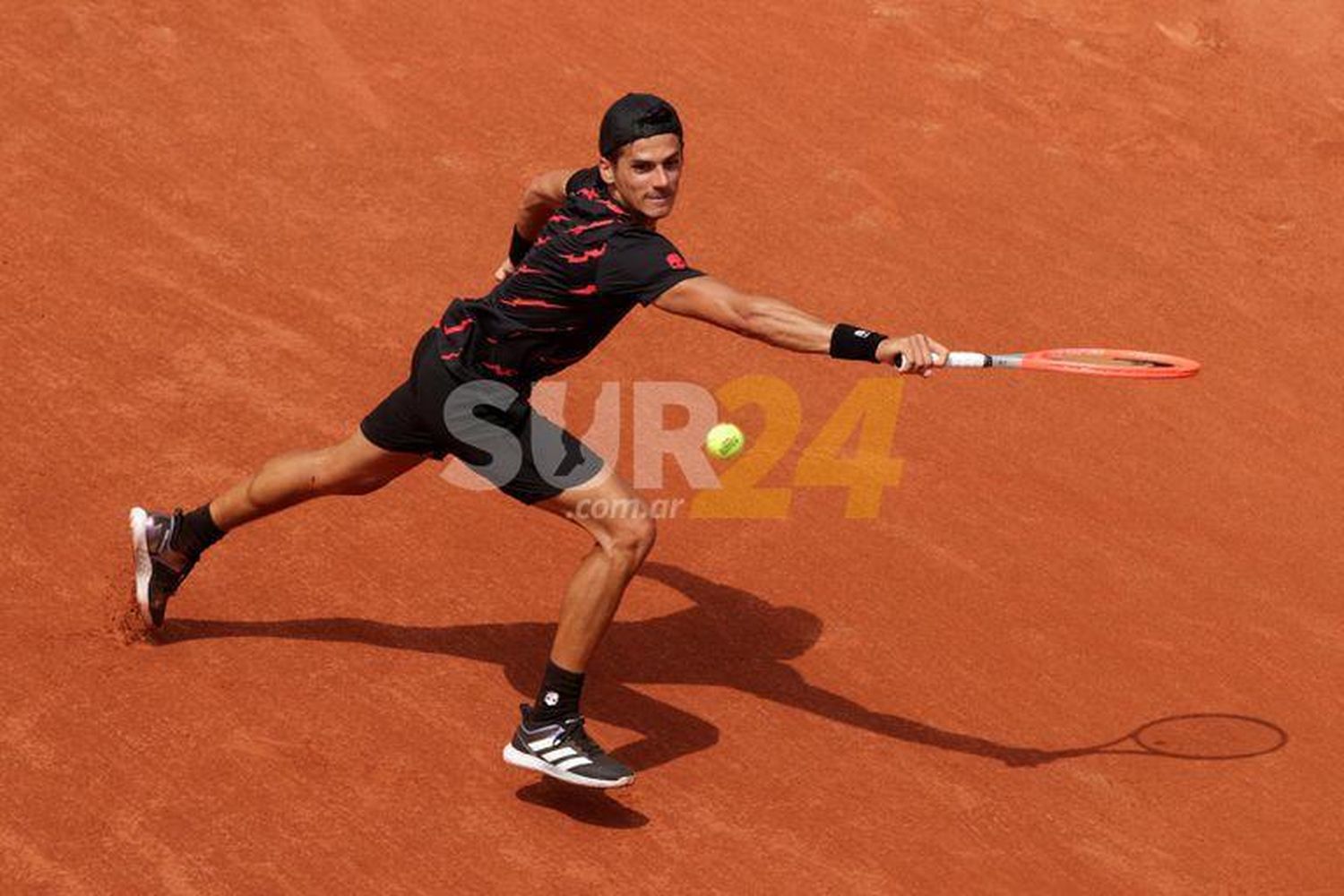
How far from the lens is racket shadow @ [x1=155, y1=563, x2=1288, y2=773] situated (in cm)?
878

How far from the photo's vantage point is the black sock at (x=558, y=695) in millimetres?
8055

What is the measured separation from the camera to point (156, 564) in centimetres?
881

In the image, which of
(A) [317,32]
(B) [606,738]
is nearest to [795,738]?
(B) [606,738]

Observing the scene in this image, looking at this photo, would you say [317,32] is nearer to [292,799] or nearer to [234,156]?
[234,156]

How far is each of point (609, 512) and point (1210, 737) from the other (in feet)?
9.65

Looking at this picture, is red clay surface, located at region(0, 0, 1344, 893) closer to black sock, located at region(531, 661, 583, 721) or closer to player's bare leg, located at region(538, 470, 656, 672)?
black sock, located at region(531, 661, 583, 721)

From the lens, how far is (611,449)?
10.7m

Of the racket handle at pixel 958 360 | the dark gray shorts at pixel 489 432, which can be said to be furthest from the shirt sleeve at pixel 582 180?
the racket handle at pixel 958 360

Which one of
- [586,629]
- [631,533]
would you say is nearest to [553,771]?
[586,629]

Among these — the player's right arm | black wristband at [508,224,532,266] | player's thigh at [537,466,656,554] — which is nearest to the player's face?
the player's right arm

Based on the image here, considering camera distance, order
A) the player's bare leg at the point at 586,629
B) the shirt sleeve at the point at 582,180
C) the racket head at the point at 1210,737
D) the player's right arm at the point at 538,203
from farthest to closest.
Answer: the player's right arm at the point at 538,203, the racket head at the point at 1210,737, the shirt sleeve at the point at 582,180, the player's bare leg at the point at 586,629

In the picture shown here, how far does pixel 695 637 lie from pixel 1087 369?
239 centimetres

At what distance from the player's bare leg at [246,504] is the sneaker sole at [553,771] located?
53.7 inches

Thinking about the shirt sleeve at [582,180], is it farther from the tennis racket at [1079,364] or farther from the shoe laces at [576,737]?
the shoe laces at [576,737]
